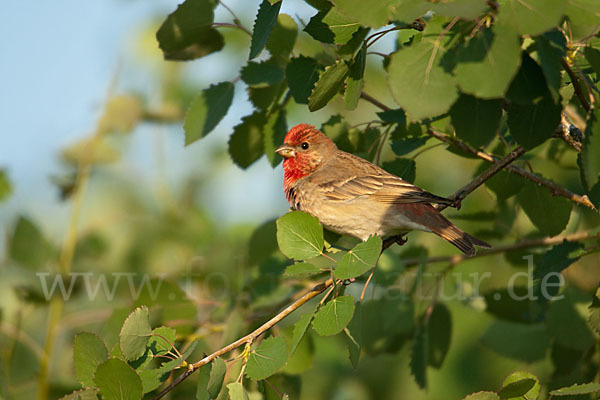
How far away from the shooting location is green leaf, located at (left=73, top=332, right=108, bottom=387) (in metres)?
2.39

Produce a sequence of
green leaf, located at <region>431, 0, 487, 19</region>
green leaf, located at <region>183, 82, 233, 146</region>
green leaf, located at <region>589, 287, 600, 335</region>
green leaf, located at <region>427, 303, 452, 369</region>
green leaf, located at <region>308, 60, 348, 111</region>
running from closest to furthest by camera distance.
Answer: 1. green leaf, located at <region>431, 0, 487, 19</region>
2. green leaf, located at <region>308, 60, 348, 111</region>
3. green leaf, located at <region>589, 287, 600, 335</region>
4. green leaf, located at <region>183, 82, 233, 146</region>
5. green leaf, located at <region>427, 303, 452, 369</region>

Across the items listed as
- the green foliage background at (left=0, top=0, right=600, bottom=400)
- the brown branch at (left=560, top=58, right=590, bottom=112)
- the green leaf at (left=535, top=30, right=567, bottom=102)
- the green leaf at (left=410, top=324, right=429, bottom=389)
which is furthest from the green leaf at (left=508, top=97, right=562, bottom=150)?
the green leaf at (left=410, top=324, right=429, bottom=389)

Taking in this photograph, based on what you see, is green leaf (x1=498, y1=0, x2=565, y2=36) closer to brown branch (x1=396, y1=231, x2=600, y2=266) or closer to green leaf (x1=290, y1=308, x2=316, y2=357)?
green leaf (x1=290, y1=308, x2=316, y2=357)

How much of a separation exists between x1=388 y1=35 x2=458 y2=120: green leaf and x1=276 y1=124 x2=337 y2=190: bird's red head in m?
2.03

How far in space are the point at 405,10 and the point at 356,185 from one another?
88.3 inches

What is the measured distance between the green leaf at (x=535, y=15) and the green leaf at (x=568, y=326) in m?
2.16

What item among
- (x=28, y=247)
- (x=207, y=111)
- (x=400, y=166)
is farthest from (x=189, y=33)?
(x=28, y=247)

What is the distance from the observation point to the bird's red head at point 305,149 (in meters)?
4.15

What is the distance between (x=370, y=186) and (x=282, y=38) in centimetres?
124

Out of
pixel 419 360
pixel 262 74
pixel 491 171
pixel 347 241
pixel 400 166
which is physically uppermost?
pixel 262 74

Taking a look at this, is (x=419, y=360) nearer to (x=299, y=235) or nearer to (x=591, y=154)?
(x=299, y=235)

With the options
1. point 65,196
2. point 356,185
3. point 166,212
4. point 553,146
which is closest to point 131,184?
point 166,212

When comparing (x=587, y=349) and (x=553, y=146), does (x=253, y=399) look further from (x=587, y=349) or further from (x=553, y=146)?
(x=553, y=146)

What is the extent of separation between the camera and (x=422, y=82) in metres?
2.01
